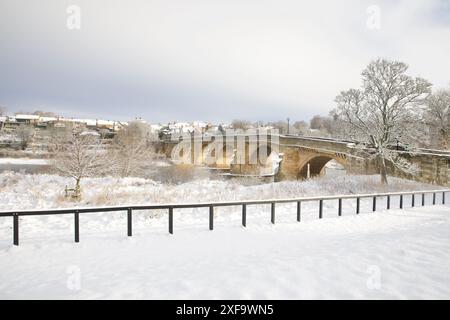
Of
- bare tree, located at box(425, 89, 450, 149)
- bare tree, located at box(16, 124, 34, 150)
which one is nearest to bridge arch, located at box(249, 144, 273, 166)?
bare tree, located at box(425, 89, 450, 149)

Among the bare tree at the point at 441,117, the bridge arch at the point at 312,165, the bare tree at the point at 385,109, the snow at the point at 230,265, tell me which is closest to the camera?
the snow at the point at 230,265

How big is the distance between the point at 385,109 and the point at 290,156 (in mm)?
14967

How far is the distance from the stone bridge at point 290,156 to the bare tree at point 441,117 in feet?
44.4

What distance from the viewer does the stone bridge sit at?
22359 millimetres

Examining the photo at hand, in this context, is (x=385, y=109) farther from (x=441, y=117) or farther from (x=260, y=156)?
(x=260, y=156)

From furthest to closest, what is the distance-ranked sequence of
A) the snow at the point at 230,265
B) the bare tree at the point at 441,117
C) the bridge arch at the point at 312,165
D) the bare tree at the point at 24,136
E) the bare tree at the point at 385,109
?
the bare tree at the point at 24,136 < the bare tree at the point at 441,117 < the bridge arch at the point at 312,165 < the bare tree at the point at 385,109 < the snow at the point at 230,265

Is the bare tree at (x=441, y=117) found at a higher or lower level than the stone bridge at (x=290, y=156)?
higher

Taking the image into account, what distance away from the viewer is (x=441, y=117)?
3694 cm

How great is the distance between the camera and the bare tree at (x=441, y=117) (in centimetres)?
3525

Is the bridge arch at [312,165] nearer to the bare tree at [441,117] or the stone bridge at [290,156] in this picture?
the stone bridge at [290,156]

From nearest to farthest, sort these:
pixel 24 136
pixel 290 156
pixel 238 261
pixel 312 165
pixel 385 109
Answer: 1. pixel 238 261
2. pixel 385 109
3. pixel 290 156
4. pixel 312 165
5. pixel 24 136

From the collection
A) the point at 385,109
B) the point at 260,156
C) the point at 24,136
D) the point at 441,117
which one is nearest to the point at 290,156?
the point at 260,156

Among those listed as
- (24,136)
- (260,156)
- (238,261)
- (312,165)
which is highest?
(24,136)

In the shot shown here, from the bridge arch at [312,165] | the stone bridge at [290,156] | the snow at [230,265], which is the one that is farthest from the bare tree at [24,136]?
the snow at [230,265]
